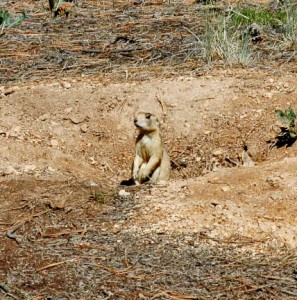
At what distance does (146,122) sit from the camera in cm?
788

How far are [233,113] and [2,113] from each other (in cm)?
258

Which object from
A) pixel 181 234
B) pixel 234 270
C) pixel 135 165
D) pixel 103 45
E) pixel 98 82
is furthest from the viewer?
pixel 103 45

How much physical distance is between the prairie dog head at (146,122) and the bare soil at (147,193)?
1.96 ft

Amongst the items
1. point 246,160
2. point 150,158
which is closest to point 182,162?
point 150,158

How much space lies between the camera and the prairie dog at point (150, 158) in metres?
8.07

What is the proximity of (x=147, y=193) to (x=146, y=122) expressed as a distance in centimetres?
136

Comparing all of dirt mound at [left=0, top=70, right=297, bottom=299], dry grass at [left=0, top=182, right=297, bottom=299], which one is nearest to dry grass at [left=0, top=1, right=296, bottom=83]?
dirt mound at [left=0, top=70, right=297, bottom=299]

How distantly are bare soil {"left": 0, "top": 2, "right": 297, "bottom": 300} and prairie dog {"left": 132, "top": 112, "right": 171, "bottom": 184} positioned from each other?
1.07ft

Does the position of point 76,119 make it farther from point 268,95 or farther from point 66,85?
point 268,95

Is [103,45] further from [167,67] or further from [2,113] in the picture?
[2,113]

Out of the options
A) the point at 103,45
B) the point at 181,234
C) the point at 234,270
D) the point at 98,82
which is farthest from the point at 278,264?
the point at 103,45

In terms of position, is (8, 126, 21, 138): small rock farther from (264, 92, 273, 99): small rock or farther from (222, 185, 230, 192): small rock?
(264, 92, 273, 99): small rock

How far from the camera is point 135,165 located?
26.7 ft

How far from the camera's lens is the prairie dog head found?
309 inches
